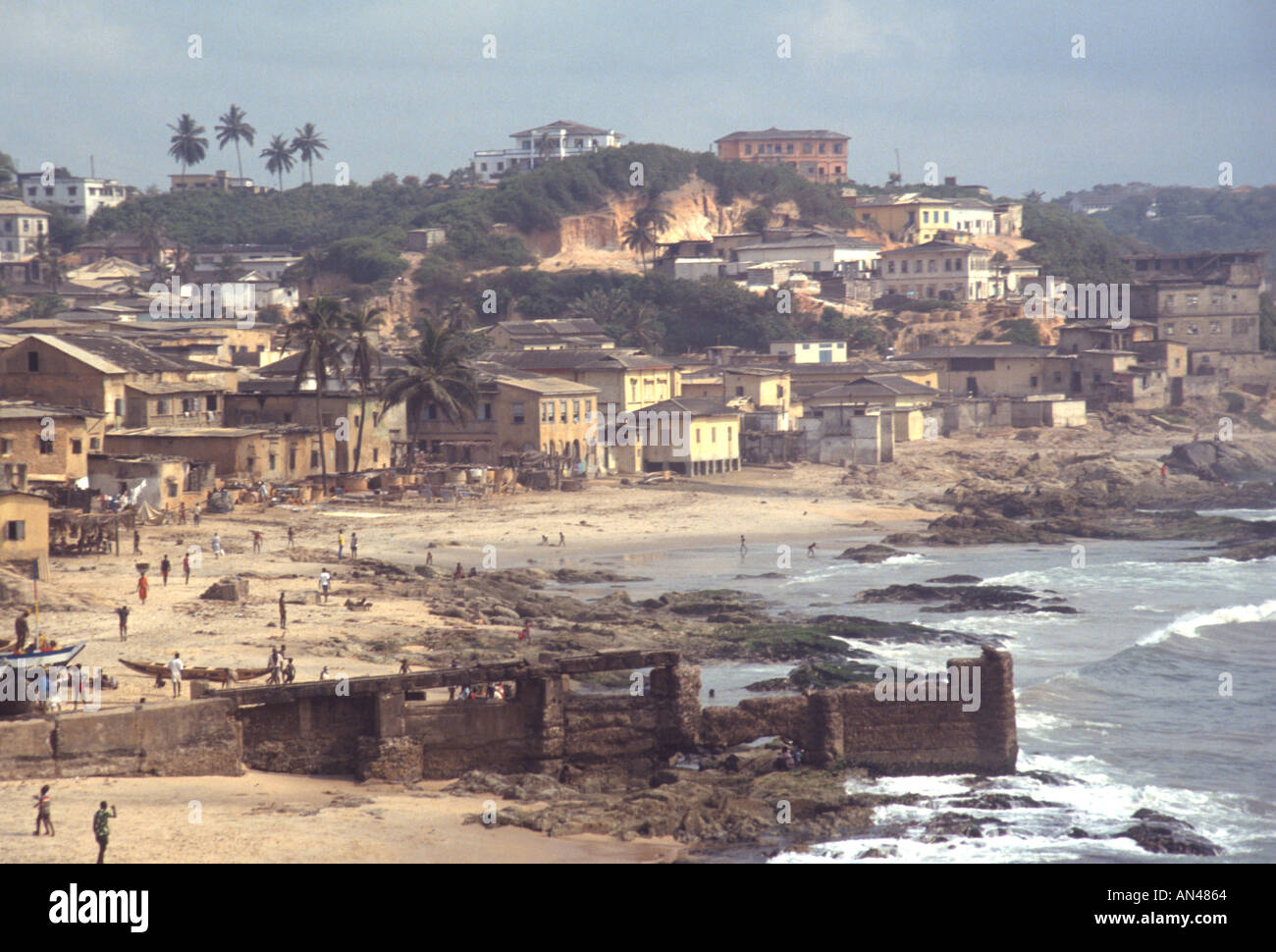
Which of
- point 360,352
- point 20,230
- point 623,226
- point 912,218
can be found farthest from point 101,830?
point 20,230

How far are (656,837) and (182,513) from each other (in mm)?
33033

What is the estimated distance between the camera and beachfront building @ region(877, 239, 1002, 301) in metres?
119

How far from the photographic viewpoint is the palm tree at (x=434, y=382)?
6788cm

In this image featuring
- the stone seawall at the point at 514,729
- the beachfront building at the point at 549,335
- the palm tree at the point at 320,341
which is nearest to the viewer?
the stone seawall at the point at 514,729

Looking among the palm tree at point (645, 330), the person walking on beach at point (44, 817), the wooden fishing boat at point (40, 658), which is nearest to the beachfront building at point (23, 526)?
the wooden fishing boat at point (40, 658)

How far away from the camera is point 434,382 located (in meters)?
67.7

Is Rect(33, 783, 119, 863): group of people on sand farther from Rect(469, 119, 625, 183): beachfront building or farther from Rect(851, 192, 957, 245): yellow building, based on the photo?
Rect(469, 119, 625, 183): beachfront building

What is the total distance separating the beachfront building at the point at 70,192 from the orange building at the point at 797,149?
67484 millimetres

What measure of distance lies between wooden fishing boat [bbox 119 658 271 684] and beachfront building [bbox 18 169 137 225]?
140 meters

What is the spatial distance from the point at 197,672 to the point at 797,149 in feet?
514

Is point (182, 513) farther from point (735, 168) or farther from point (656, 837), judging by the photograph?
point (735, 168)

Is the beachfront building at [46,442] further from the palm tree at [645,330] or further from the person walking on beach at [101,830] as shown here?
the palm tree at [645,330]

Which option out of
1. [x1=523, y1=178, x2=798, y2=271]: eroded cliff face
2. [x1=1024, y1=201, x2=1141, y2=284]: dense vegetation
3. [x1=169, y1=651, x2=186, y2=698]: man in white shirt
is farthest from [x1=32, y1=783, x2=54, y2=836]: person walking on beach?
[x1=1024, y1=201, x2=1141, y2=284]: dense vegetation
